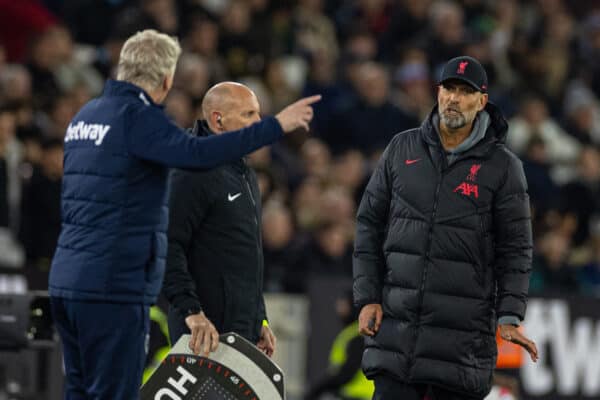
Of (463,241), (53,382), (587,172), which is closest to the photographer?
(463,241)

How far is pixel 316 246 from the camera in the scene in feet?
36.3

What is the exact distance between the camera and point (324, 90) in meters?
13.8

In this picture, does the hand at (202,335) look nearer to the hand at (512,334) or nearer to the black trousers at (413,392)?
the black trousers at (413,392)

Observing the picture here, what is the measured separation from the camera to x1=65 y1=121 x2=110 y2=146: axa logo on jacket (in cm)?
532

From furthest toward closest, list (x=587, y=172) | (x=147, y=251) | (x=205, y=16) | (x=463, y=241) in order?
(x=587, y=172), (x=205, y=16), (x=463, y=241), (x=147, y=251)

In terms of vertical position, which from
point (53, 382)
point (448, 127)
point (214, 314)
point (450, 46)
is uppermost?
point (450, 46)

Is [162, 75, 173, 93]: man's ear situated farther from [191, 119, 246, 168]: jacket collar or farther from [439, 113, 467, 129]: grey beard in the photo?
[439, 113, 467, 129]: grey beard

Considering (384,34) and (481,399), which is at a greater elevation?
(384,34)

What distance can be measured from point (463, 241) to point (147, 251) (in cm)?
141

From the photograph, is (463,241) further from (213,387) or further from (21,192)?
(21,192)

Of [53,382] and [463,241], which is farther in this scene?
[53,382]

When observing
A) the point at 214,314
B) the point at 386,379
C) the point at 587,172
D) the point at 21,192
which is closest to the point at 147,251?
the point at 214,314

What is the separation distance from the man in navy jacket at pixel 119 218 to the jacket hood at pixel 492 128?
86 centimetres

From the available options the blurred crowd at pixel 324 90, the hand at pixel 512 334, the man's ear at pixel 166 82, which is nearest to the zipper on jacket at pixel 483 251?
the hand at pixel 512 334
